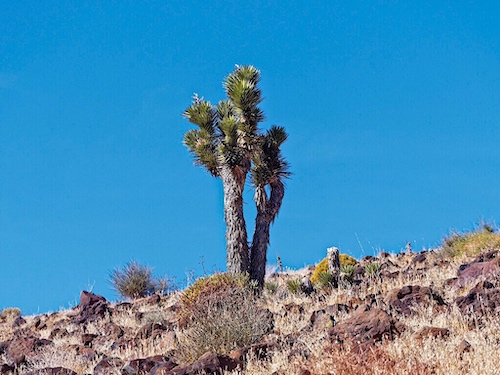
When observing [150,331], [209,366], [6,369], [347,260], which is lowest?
[209,366]

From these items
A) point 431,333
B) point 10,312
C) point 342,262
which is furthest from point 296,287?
point 10,312

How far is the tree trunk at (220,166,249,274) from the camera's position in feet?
60.3

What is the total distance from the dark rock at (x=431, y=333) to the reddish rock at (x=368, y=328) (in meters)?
0.24

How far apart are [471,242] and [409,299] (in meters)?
9.03

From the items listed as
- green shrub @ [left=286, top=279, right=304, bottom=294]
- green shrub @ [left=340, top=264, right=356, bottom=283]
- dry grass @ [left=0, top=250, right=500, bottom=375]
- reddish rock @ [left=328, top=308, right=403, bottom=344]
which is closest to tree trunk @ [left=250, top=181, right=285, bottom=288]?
dry grass @ [left=0, top=250, right=500, bottom=375]

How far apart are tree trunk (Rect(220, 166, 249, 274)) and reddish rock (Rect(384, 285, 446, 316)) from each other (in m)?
7.88

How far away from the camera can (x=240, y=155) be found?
62.3 ft

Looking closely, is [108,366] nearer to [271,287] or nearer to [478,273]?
[478,273]

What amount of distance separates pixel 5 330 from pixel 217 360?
42.5 feet

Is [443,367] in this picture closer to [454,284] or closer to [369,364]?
[369,364]

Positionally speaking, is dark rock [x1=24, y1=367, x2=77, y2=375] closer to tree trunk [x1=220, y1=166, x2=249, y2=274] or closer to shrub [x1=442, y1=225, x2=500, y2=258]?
tree trunk [x1=220, y1=166, x2=249, y2=274]

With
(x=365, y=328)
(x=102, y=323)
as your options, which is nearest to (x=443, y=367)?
(x=365, y=328)

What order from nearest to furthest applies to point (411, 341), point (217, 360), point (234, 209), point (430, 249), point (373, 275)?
point (411, 341) < point (217, 360) < point (373, 275) < point (234, 209) < point (430, 249)

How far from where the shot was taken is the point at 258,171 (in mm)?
18953
